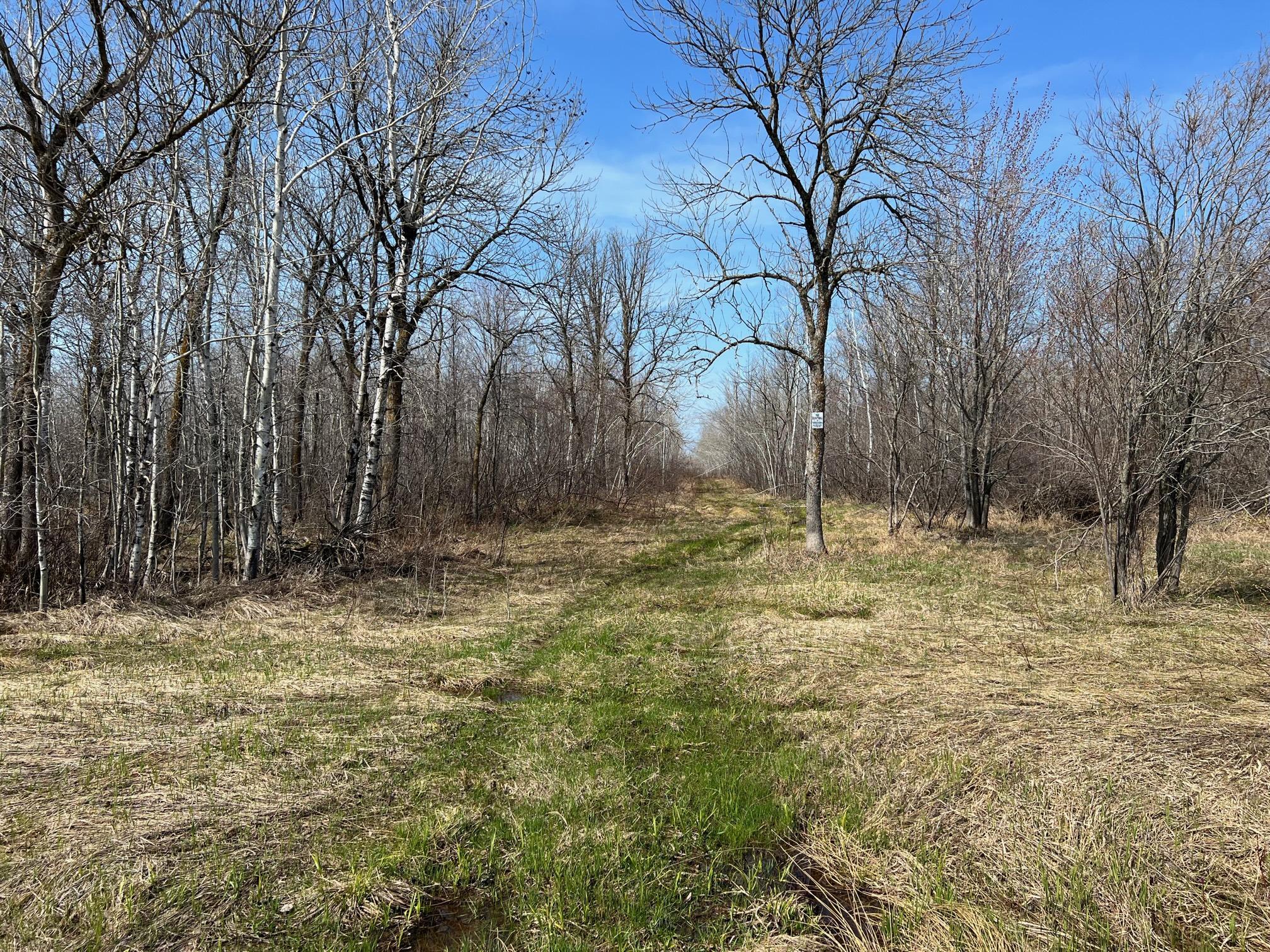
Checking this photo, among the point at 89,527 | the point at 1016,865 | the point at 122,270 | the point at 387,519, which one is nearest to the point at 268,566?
the point at 89,527

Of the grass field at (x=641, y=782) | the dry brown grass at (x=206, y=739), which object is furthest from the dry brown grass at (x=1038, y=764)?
the dry brown grass at (x=206, y=739)

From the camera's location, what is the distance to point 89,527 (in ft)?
28.1

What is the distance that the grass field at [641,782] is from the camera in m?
2.58

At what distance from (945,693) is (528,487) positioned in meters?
13.9

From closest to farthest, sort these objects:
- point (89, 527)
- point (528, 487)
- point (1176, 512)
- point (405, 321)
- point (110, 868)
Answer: point (110, 868)
point (1176, 512)
point (89, 527)
point (405, 321)
point (528, 487)

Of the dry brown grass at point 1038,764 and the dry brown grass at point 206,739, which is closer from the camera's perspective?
the dry brown grass at point 1038,764

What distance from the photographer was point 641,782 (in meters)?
3.73

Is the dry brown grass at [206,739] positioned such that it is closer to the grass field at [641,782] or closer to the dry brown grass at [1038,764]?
the grass field at [641,782]

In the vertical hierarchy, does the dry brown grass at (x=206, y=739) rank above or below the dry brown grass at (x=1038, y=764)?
below

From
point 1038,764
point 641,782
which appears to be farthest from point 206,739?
point 1038,764

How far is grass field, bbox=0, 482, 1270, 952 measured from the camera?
2.58 m

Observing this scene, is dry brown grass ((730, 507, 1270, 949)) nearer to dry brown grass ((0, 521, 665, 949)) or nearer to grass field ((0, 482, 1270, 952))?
grass field ((0, 482, 1270, 952))

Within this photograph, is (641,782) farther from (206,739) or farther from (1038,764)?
(206,739)

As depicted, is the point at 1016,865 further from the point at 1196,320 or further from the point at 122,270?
the point at 122,270
